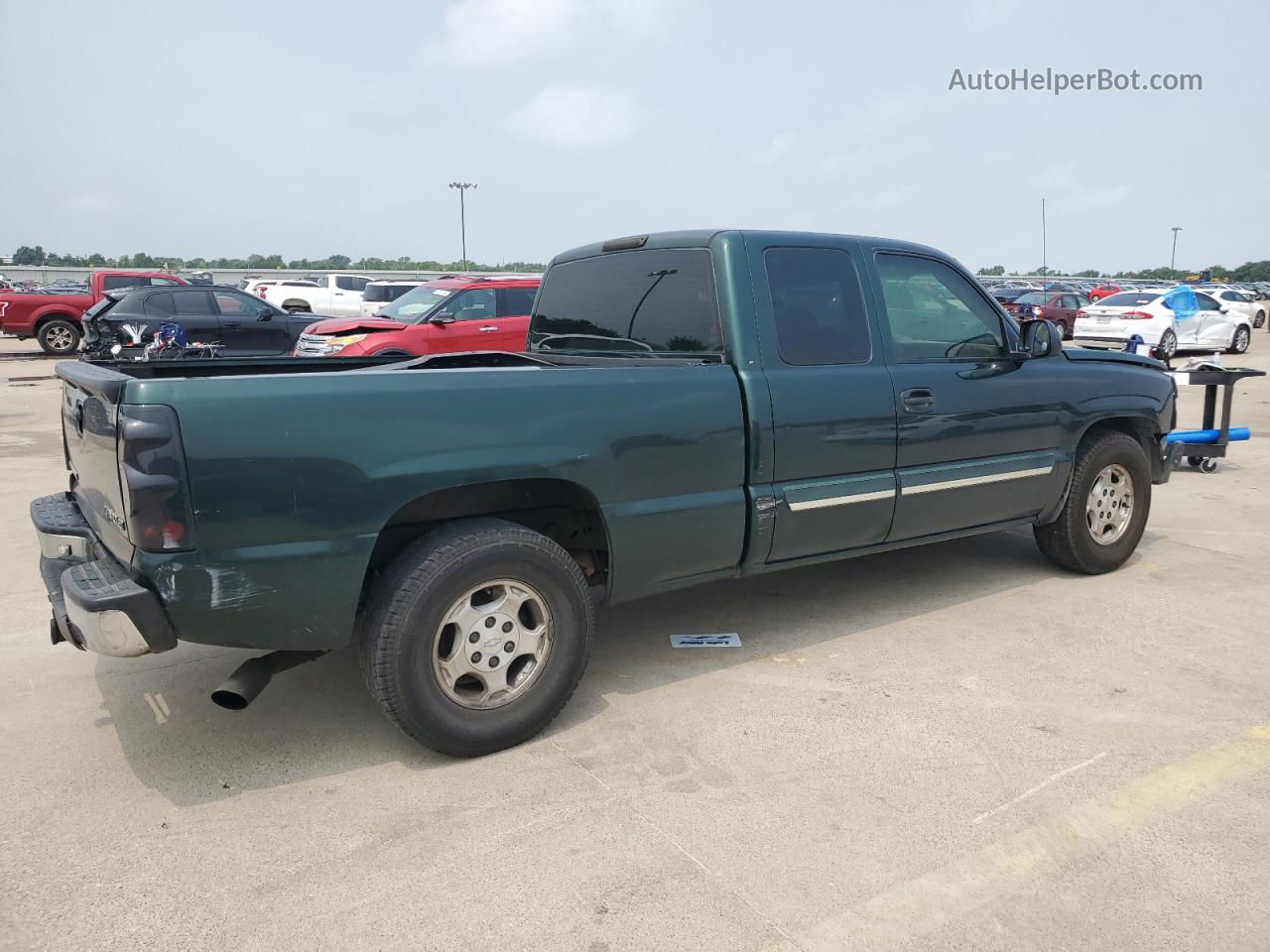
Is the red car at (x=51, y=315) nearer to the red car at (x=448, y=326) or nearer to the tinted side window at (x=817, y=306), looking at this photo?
the red car at (x=448, y=326)

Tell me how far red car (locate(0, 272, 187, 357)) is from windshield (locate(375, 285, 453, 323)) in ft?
27.6

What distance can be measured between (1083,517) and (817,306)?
225cm

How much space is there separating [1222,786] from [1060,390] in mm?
2430

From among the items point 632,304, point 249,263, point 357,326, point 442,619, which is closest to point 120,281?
point 357,326

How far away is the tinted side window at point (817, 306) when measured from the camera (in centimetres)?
411

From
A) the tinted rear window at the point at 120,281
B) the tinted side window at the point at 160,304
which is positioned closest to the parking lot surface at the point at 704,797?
the tinted side window at the point at 160,304

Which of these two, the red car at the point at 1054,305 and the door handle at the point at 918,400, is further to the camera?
the red car at the point at 1054,305

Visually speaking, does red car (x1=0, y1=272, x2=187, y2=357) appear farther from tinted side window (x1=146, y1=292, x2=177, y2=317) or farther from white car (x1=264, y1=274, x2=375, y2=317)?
white car (x1=264, y1=274, x2=375, y2=317)

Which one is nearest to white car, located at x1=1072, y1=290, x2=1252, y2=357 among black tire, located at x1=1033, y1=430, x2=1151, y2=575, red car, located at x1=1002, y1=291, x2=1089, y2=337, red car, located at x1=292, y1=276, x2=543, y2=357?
red car, located at x1=1002, y1=291, x2=1089, y2=337

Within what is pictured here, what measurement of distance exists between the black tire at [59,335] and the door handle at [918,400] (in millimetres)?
21331

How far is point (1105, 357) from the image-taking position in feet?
18.0

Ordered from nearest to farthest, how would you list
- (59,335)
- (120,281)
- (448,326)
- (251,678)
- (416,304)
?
(251,678), (448,326), (416,304), (59,335), (120,281)

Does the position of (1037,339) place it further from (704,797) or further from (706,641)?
(704,797)

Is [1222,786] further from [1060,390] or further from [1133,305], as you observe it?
[1133,305]
